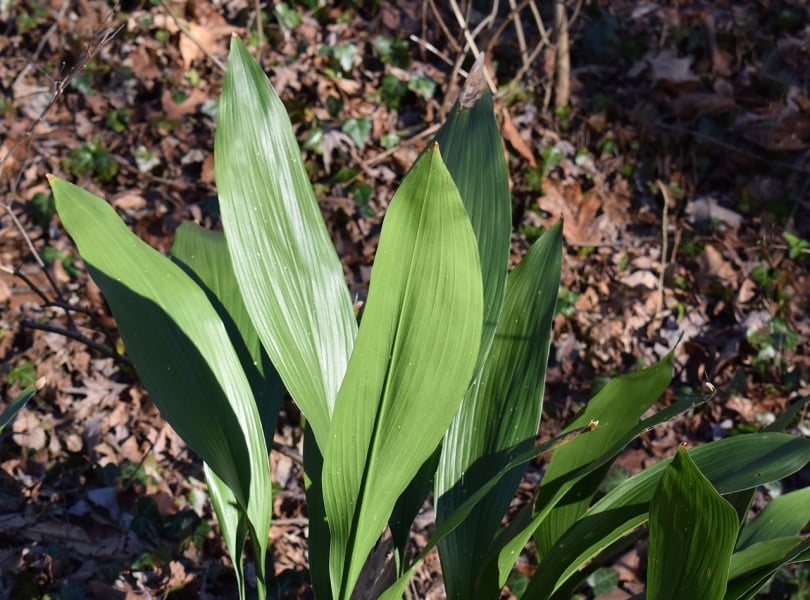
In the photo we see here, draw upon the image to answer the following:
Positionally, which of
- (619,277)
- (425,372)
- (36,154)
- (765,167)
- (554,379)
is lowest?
(554,379)

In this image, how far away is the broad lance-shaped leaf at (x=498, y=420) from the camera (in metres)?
1.46

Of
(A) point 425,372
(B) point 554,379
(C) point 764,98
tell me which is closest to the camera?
(A) point 425,372

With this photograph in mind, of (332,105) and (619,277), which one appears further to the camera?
(332,105)

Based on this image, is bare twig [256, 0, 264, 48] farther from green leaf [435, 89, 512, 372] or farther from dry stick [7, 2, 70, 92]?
green leaf [435, 89, 512, 372]

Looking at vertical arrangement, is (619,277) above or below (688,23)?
below

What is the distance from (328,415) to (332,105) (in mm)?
2217

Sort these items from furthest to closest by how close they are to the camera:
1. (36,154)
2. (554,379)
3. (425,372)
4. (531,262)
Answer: (36,154) < (554,379) < (531,262) < (425,372)

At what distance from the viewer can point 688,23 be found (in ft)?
12.6

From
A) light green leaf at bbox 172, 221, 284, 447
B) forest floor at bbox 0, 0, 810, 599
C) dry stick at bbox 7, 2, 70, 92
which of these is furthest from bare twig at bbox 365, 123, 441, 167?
light green leaf at bbox 172, 221, 284, 447

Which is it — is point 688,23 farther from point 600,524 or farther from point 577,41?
point 600,524

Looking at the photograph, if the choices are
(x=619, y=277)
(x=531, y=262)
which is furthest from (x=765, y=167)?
(x=531, y=262)

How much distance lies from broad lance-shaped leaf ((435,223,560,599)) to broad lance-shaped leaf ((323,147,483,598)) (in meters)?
0.22

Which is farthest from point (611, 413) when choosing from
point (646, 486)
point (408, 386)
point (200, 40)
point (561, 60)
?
point (200, 40)

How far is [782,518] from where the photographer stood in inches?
57.9
